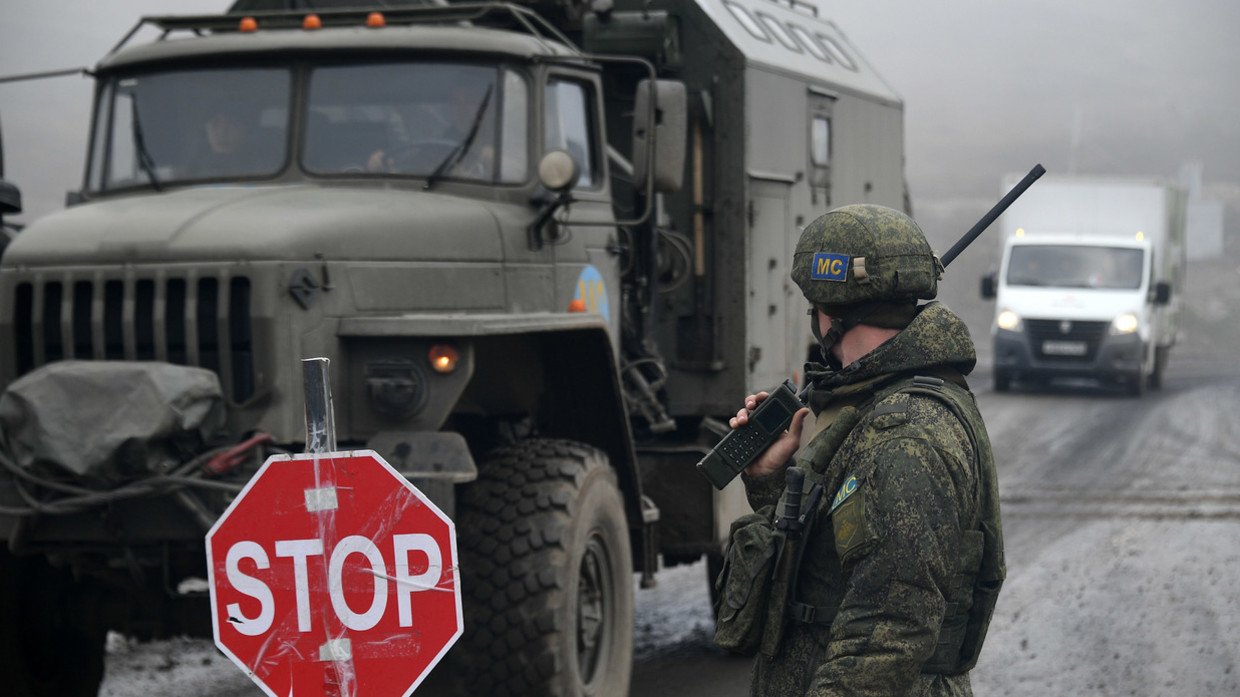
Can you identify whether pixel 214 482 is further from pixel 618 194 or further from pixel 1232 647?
pixel 1232 647

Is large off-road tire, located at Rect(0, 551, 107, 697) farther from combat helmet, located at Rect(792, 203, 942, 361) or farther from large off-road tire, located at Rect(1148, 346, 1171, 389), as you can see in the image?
large off-road tire, located at Rect(1148, 346, 1171, 389)

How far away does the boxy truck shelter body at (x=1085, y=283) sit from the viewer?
22500 millimetres

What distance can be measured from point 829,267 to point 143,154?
164 inches

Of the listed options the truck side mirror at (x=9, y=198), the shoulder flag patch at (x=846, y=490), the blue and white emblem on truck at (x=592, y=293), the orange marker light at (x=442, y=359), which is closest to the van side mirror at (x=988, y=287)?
the blue and white emblem on truck at (x=592, y=293)

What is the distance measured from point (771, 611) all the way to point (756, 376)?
16.4 ft

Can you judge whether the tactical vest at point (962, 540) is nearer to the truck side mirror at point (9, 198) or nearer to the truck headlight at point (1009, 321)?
the truck side mirror at point (9, 198)

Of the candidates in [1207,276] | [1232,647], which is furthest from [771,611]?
[1207,276]

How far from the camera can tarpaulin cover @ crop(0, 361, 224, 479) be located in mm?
5238

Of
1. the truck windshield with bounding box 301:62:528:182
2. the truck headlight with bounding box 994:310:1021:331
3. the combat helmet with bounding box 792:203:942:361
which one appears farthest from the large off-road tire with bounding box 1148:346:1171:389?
the combat helmet with bounding box 792:203:942:361

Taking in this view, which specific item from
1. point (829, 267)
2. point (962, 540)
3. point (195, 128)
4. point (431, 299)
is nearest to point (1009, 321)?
point (195, 128)

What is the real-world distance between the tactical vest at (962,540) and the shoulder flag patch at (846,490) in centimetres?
8

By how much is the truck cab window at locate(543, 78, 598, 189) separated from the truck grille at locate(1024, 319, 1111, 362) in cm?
1637

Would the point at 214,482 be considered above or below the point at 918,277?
below

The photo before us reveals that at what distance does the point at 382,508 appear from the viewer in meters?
3.77
